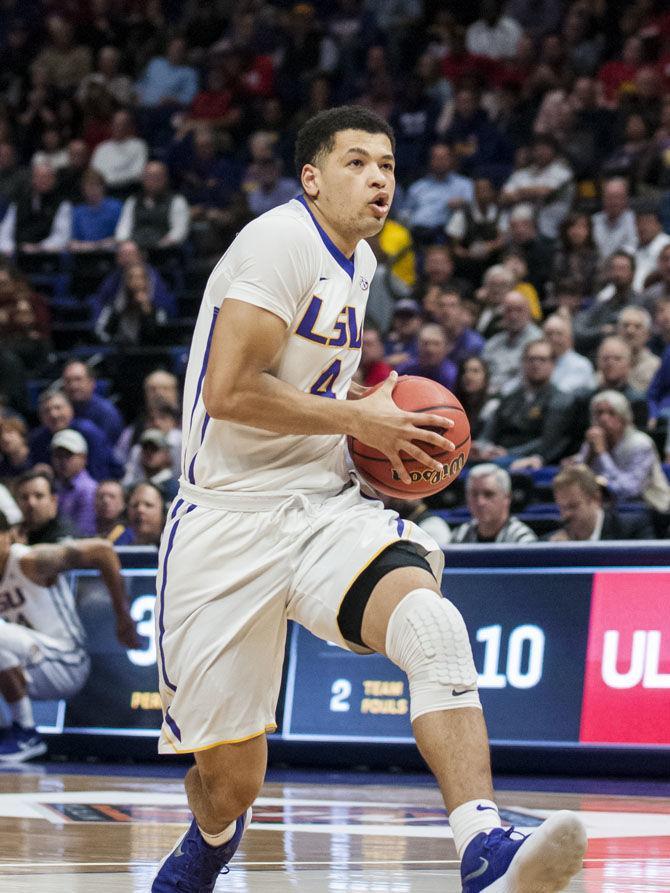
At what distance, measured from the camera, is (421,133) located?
16.9 meters

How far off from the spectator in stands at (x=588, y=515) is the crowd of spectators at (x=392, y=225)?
16 mm

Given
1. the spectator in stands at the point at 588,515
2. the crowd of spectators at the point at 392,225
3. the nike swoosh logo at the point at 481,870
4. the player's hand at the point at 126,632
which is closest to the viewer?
the nike swoosh logo at the point at 481,870

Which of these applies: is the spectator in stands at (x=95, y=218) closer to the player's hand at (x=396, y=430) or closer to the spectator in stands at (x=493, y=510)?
the spectator in stands at (x=493, y=510)

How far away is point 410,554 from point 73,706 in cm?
627

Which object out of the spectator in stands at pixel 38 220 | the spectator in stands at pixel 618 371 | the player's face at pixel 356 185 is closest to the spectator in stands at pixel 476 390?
the spectator in stands at pixel 618 371

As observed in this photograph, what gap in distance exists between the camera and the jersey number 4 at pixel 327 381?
4574 millimetres

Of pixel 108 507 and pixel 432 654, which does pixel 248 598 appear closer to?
pixel 432 654

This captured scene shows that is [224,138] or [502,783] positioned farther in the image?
[224,138]

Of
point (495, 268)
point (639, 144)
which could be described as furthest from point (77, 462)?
point (639, 144)

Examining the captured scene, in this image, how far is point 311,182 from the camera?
4680 millimetres

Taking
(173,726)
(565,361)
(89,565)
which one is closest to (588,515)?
(565,361)

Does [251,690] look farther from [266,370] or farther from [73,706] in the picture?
[73,706]

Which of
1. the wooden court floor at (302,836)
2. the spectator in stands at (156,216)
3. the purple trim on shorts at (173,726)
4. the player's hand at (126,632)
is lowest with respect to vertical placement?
the wooden court floor at (302,836)

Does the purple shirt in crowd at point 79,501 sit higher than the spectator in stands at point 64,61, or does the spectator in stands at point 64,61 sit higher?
the spectator in stands at point 64,61
